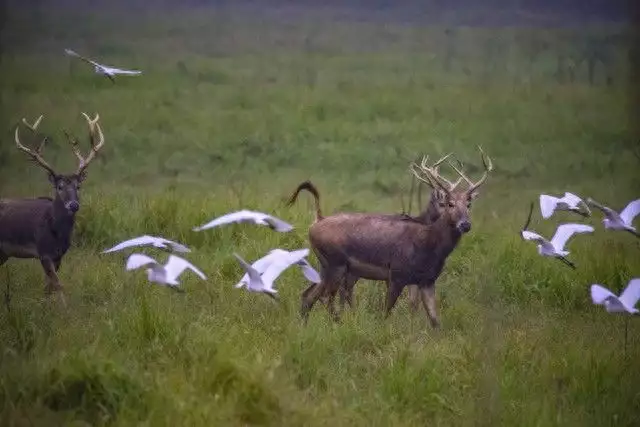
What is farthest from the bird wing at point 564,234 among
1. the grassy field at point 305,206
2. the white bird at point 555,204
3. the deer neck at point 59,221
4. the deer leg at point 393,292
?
the deer neck at point 59,221

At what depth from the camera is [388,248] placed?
6266mm

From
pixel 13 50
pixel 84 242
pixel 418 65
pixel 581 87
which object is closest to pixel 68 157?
pixel 13 50

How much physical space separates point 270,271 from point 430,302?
1364 millimetres

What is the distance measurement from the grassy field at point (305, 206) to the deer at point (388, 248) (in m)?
0.21

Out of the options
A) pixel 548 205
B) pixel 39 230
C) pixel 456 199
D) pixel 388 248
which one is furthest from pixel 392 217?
pixel 39 230

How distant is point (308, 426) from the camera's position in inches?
175

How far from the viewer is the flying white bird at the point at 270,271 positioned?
15.8 ft

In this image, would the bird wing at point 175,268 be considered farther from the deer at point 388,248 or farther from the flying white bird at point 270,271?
the deer at point 388,248

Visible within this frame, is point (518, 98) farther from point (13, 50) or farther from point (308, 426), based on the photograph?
point (308, 426)

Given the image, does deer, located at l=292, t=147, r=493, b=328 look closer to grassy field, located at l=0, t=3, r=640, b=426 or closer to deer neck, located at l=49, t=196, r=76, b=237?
grassy field, located at l=0, t=3, r=640, b=426

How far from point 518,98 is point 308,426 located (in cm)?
653

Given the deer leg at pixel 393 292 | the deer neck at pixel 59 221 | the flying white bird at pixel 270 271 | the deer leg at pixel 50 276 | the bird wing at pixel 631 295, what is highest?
the bird wing at pixel 631 295

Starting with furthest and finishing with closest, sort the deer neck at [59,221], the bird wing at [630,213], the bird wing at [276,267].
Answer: the deer neck at [59,221] → the bird wing at [630,213] → the bird wing at [276,267]

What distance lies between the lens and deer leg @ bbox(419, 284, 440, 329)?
5.94 m
